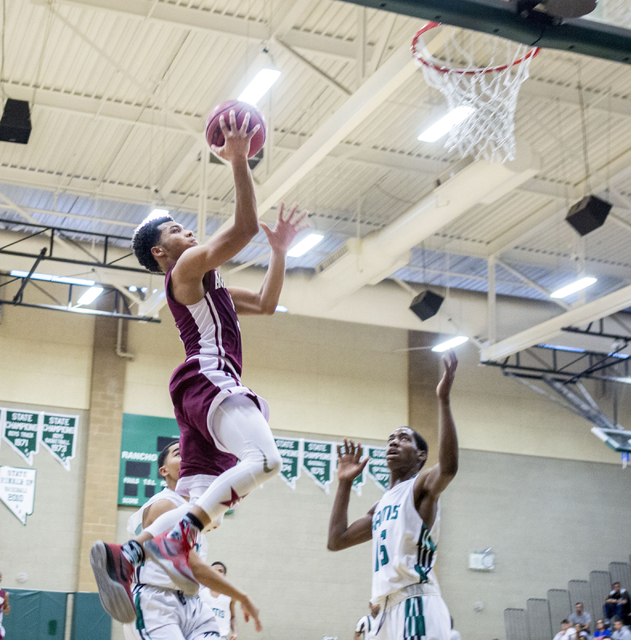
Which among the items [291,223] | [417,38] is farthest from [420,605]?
[417,38]

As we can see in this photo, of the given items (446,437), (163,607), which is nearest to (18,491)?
(163,607)

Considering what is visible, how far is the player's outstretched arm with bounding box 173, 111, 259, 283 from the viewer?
14.2ft

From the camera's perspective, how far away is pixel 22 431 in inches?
695

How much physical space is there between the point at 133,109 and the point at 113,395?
20.7 feet

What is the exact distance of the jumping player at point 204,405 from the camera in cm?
406

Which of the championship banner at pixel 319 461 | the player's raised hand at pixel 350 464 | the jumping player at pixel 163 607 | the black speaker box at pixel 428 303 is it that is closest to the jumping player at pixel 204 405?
the jumping player at pixel 163 607

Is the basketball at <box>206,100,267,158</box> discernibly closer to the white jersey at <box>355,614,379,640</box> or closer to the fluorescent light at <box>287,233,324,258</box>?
the white jersey at <box>355,614,379,640</box>

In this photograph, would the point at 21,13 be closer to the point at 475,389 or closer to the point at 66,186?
the point at 66,186

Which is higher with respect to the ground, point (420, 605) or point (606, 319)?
point (606, 319)

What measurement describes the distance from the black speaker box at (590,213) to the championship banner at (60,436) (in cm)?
1001

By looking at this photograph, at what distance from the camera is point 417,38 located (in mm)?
9781

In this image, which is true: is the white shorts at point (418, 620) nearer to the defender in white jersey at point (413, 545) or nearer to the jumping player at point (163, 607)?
the defender in white jersey at point (413, 545)

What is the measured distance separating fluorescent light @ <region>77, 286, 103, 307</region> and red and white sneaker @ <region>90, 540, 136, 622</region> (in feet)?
43.4

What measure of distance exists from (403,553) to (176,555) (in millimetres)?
2072
